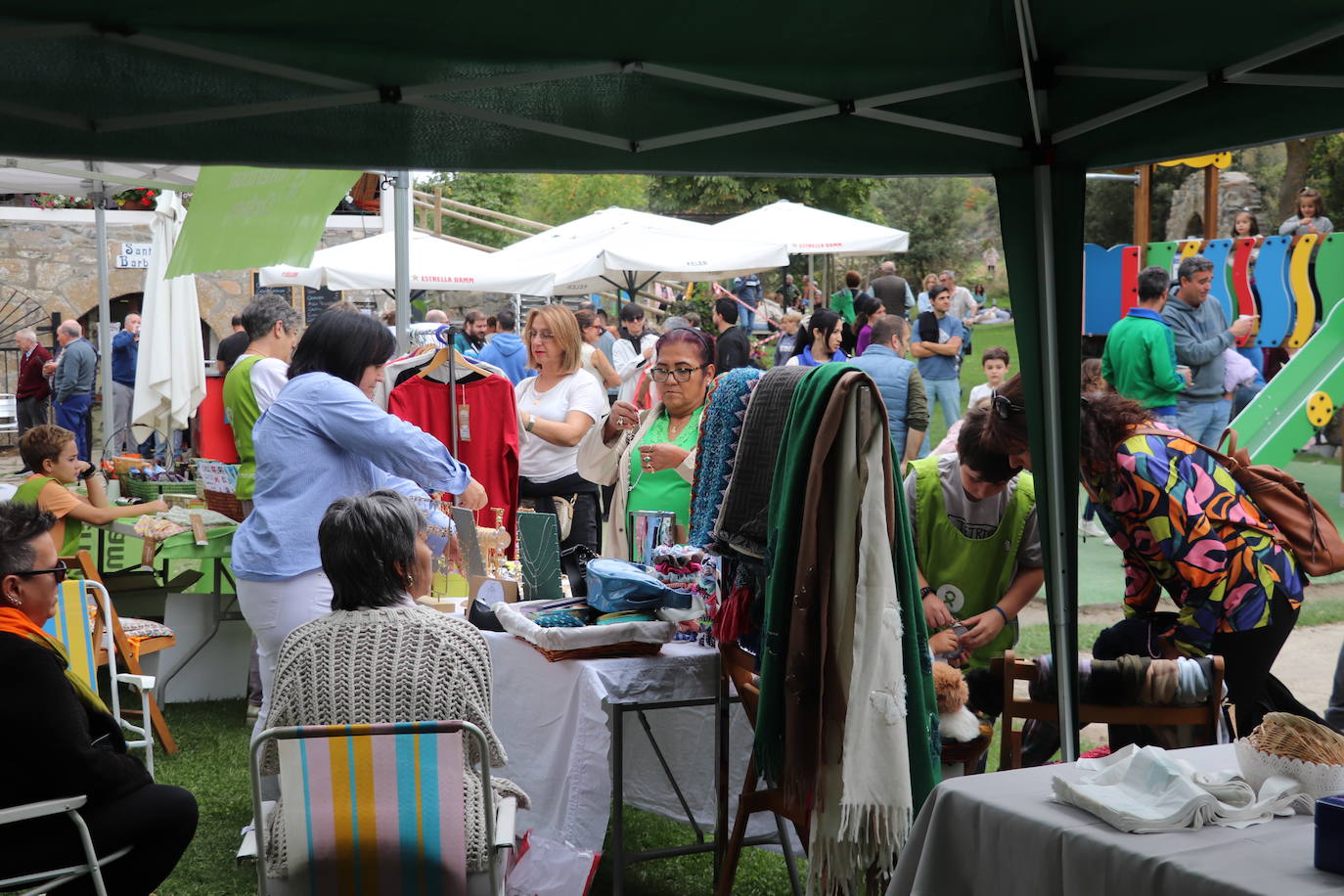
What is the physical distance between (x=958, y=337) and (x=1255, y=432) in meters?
2.49

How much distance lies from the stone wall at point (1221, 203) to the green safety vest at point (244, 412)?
70.4ft

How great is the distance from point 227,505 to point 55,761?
10.3 feet

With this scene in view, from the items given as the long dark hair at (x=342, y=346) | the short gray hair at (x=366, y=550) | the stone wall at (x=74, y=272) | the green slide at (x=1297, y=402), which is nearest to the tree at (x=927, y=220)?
the stone wall at (x=74, y=272)

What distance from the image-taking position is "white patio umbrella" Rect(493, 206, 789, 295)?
447 inches

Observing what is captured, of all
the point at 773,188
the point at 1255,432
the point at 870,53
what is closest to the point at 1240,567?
the point at 870,53

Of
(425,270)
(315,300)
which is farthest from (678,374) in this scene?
(315,300)

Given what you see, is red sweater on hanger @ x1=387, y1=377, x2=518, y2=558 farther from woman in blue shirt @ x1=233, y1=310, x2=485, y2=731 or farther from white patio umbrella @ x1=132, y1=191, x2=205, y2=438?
white patio umbrella @ x1=132, y1=191, x2=205, y2=438

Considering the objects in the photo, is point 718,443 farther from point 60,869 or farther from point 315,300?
point 315,300

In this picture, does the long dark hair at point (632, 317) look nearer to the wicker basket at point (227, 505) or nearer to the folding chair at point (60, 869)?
the wicker basket at point (227, 505)

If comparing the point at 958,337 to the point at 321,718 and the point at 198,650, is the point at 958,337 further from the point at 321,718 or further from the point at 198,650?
the point at 321,718

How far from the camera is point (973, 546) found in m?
3.70

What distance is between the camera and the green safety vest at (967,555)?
369cm

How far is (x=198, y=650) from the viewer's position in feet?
19.7

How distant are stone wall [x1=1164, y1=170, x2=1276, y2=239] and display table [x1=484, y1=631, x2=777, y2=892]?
22.4 m
